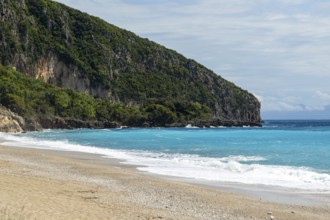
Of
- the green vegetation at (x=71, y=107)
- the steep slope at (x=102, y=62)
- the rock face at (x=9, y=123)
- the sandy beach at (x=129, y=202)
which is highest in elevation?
the steep slope at (x=102, y=62)

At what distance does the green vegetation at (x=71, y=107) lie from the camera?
10031cm

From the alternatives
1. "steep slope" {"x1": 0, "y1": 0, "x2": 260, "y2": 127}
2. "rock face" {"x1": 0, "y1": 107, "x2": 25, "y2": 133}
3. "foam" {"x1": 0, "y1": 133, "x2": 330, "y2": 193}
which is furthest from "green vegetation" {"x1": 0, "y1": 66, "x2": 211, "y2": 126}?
"foam" {"x1": 0, "y1": 133, "x2": 330, "y2": 193}

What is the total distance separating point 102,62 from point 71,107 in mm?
47832

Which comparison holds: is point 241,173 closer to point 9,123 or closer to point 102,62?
point 9,123

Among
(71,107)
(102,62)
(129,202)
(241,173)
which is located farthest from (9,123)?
→ (102,62)

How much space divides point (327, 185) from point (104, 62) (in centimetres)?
14845

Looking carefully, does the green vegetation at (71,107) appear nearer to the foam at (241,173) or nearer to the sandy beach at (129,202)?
the foam at (241,173)

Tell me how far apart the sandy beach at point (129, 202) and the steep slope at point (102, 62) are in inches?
4792

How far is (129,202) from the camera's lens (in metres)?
14.2

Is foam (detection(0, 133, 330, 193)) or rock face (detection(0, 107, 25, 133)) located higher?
rock face (detection(0, 107, 25, 133))

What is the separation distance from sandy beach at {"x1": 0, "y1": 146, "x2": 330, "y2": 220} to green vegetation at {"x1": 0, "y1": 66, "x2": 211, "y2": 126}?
80253 mm

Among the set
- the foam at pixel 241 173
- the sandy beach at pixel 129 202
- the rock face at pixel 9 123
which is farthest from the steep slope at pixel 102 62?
the sandy beach at pixel 129 202

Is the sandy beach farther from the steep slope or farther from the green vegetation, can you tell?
the steep slope

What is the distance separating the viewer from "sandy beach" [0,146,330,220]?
39.6 feet
